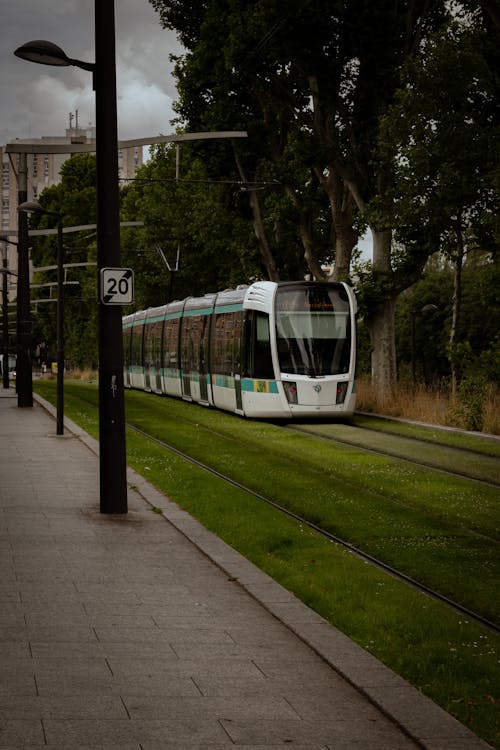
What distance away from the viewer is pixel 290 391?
88.6 feet

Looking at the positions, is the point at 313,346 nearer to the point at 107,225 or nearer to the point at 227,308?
the point at 227,308

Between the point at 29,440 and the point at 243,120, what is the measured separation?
1725cm

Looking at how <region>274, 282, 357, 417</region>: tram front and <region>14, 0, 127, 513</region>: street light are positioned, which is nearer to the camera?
<region>14, 0, 127, 513</region>: street light

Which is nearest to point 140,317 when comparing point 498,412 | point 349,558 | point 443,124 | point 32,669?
point 443,124

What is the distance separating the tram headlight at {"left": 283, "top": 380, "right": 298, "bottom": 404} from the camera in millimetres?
26984

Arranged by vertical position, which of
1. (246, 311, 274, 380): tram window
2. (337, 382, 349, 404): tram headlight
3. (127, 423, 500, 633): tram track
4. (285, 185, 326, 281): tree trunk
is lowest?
(127, 423, 500, 633): tram track

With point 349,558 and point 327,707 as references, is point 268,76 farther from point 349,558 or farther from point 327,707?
point 327,707

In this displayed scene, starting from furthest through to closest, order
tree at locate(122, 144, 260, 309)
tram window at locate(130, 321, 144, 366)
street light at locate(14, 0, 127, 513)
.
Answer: tree at locate(122, 144, 260, 309) → tram window at locate(130, 321, 144, 366) → street light at locate(14, 0, 127, 513)

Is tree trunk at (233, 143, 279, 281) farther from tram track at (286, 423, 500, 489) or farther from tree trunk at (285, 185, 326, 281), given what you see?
tram track at (286, 423, 500, 489)

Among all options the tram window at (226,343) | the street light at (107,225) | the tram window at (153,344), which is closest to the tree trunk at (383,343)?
the tram window at (226,343)

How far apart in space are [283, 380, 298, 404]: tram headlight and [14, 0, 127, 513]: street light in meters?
14.4

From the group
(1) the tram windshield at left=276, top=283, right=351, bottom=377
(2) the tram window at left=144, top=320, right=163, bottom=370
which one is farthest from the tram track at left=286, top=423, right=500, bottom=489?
(2) the tram window at left=144, top=320, right=163, bottom=370

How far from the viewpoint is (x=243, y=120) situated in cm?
3650

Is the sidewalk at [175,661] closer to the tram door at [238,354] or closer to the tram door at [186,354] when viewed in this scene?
the tram door at [238,354]
